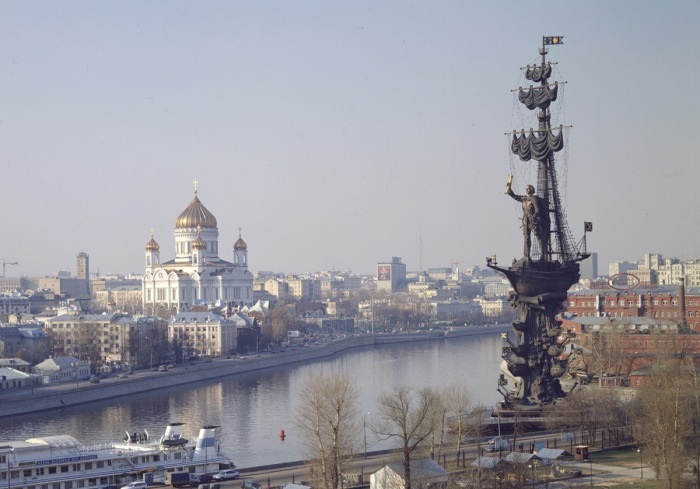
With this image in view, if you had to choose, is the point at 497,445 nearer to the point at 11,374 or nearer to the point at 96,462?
the point at 96,462

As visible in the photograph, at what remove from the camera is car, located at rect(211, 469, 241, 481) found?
2548 cm

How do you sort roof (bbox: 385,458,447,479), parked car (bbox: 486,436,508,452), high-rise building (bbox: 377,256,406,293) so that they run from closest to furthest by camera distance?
roof (bbox: 385,458,447,479) < parked car (bbox: 486,436,508,452) < high-rise building (bbox: 377,256,406,293)

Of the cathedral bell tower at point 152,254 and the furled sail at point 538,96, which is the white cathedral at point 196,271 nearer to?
the cathedral bell tower at point 152,254

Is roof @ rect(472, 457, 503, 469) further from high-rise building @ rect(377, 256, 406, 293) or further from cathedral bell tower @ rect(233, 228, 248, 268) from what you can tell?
high-rise building @ rect(377, 256, 406, 293)

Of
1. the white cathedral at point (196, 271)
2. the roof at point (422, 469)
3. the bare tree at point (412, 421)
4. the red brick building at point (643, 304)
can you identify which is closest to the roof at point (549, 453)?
the bare tree at point (412, 421)

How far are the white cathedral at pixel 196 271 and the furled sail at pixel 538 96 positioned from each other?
47432 millimetres

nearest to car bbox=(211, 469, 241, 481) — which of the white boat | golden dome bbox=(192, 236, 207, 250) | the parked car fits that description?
the white boat

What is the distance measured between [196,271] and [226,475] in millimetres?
57731

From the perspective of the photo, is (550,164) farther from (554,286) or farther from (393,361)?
(393,361)

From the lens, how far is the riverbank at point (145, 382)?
1592 inches

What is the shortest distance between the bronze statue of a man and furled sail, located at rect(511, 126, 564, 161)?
1.98 metres

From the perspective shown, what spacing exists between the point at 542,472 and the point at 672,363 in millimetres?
9915

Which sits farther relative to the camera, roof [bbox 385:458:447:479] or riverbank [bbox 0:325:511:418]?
riverbank [bbox 0:325:511:418]

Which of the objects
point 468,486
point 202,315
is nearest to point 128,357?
point 202,315
